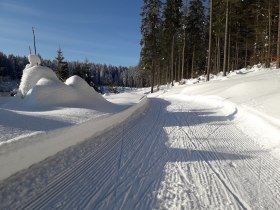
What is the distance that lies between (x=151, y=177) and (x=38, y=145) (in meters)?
2.20

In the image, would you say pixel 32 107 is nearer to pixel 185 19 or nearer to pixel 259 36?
pixel 259 36

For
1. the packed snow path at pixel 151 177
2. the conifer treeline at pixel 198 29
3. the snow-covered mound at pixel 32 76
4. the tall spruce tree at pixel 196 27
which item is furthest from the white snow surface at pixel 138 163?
the tall spruce tree at pixel 196 27

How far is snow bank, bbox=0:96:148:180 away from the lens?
5.23 m

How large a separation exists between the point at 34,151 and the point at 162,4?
4307cm

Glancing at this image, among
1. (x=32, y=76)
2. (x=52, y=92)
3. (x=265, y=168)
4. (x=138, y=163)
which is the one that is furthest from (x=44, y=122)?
(x=32, y=76)

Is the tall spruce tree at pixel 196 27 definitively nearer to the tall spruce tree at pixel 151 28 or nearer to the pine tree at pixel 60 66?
the tall spruce tree at pixel 151 28

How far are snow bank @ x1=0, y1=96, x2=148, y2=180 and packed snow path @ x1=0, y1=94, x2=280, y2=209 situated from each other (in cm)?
16

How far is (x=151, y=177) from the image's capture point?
5.83 metres

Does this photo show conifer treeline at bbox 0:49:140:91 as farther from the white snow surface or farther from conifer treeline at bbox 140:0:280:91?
the white snow surface

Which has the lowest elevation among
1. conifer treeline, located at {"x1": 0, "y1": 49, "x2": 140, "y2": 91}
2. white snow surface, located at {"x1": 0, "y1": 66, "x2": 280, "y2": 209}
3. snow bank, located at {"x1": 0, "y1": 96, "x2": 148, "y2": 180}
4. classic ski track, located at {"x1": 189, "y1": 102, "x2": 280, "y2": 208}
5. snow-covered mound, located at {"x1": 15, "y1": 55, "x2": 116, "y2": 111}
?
classic ski track, located at {"x1": 189, "y1": 102, "x2": 280, "y2": 208}

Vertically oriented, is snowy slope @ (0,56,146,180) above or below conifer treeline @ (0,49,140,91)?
below

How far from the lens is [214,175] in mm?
6031

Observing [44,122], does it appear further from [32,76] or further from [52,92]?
[32,76]

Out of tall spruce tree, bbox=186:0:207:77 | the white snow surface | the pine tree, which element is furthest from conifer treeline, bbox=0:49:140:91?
the white snow surface
